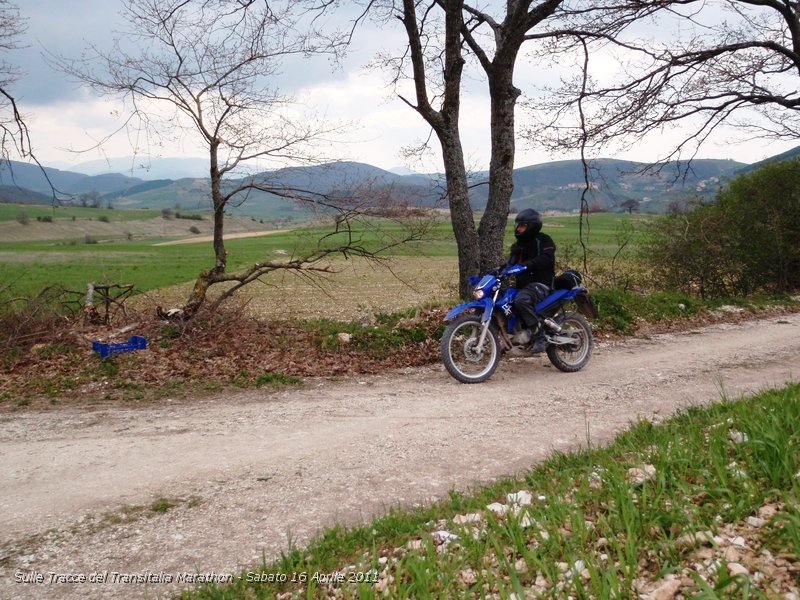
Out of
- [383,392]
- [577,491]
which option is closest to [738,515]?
[577,491]

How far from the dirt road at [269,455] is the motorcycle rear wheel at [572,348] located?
8.3 inches

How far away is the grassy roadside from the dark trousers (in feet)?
13.0

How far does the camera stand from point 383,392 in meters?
7.41

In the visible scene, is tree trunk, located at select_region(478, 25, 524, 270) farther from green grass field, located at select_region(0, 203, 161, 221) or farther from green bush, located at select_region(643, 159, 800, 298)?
green grass field, located at select_region(0, 203, 161, 221)

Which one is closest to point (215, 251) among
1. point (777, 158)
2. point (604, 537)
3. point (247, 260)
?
point (604, 537)

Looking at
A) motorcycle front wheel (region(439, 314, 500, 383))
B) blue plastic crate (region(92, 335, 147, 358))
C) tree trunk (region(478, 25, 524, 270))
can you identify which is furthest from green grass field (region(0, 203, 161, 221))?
motorcycle front wheel (region(439, 314, 500, 383))

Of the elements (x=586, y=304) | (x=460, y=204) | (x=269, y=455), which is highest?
(x=460, y=204)

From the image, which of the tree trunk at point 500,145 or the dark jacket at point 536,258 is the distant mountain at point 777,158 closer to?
the tree trunk at point 500,145

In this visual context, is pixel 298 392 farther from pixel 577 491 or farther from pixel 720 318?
pixel 720 318

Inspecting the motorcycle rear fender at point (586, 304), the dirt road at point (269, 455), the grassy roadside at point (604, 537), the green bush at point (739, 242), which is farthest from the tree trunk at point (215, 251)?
the green bush at point (739, 242)

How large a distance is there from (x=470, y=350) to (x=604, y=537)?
504 centimetres

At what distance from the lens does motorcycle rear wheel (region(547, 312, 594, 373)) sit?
8.36m

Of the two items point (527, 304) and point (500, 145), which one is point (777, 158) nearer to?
point (500, 145)

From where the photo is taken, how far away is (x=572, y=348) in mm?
8492
